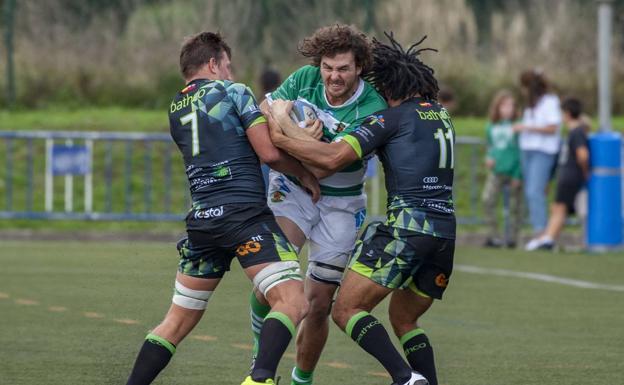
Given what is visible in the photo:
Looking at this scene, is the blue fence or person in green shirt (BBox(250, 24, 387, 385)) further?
the blue fence

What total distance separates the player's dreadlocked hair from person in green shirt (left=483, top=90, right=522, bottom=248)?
10292 millimetres

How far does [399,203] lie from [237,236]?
3.02 ft

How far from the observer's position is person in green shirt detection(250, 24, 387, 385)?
778 cm

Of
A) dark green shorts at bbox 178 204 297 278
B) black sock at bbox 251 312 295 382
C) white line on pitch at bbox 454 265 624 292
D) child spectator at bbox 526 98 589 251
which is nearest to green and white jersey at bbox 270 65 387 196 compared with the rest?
dark green shorts at bbox 178 204 297 278

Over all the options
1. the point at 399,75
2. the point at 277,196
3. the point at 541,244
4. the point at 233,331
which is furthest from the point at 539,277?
the point at 399,75

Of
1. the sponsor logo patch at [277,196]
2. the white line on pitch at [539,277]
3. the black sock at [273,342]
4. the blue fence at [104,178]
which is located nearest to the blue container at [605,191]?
the blue fence at [104,178]

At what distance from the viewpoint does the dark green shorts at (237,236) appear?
7094mm

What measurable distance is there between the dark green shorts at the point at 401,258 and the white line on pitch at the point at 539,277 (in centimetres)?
648

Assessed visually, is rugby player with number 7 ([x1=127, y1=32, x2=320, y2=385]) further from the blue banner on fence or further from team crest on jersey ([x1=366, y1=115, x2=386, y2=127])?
the blue banner on fence

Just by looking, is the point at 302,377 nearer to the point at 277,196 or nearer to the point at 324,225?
the point at 324,225

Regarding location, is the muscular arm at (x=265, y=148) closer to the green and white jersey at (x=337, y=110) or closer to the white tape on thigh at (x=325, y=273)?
the green and white jersey at (x=337, y=110)

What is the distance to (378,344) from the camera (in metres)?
7.33

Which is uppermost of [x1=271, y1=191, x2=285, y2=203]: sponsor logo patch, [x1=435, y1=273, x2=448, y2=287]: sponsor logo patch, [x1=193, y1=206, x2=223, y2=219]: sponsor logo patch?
[x1=271, y1=191, x2=285, y2=203]: sponsor logo patch

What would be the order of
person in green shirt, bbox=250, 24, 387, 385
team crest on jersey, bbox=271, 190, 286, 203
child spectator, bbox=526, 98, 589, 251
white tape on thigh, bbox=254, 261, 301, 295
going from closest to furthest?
white tape on thigh, bbox=254, 261, 301, 295, person in green shirt, bbox=250, 24, 387, 385, team crest on jersey, bbox=271, 190, 286, 203, child spectator, bbox=526, 98, 589, 251
